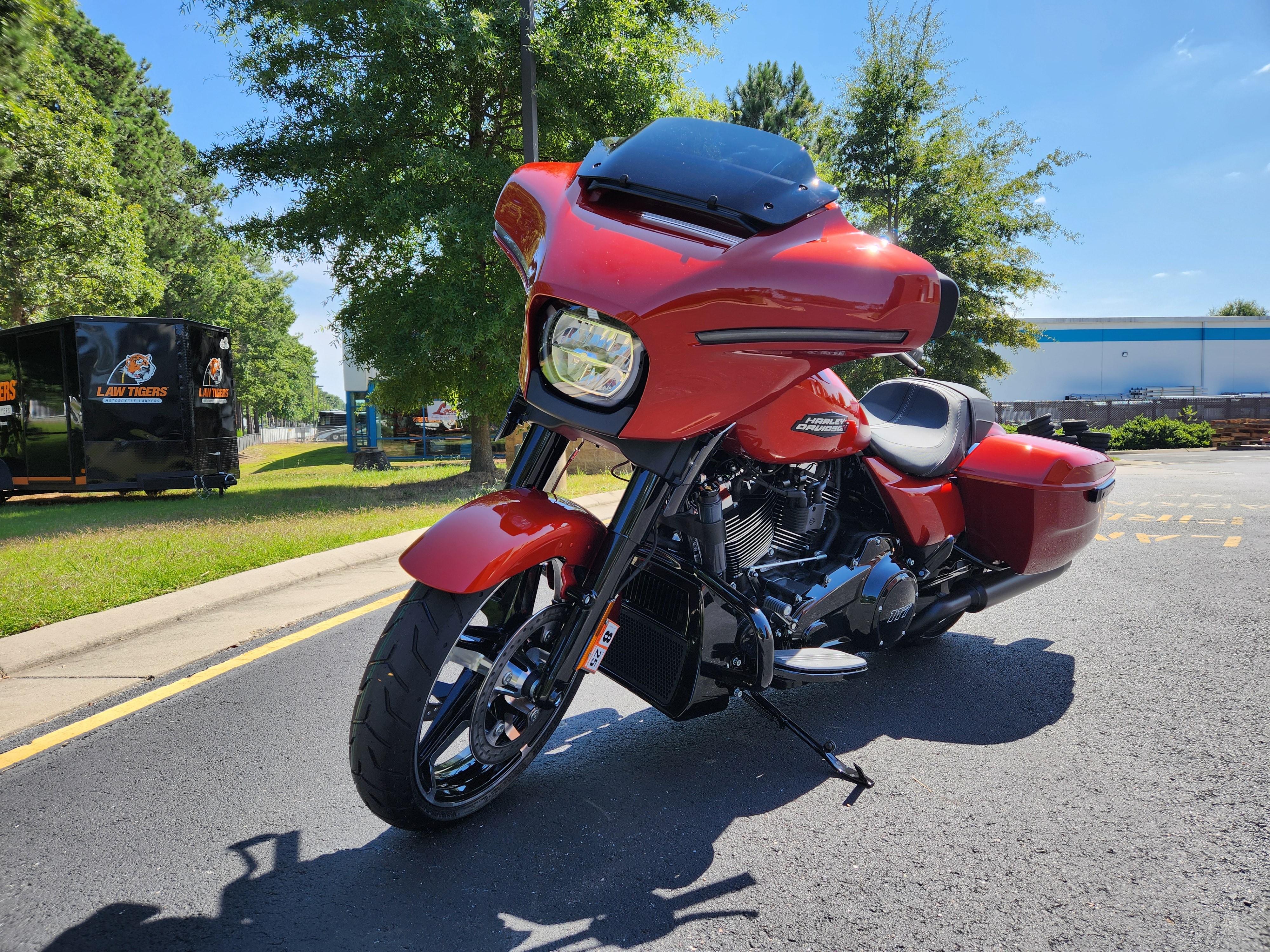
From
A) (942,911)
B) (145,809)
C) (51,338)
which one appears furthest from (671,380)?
(51,338)

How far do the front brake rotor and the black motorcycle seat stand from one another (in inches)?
67.2

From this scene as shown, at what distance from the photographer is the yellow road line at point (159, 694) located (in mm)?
3027

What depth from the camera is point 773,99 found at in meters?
30.2

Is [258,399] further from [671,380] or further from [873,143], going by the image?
[671,380]

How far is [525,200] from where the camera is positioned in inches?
101

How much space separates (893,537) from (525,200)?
2072mm

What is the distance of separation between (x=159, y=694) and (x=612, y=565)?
8.65 feet

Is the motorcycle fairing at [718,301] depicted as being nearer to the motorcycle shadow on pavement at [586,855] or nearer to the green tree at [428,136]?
the motorcycle shadow on pavement at [586,855]

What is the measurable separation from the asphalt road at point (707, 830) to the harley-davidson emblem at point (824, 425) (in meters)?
1.27

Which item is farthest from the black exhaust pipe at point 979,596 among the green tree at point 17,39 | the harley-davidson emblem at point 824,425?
the green tree at point 17,39

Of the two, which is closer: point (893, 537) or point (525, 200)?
point (525, 200)

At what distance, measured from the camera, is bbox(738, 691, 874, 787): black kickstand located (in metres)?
2.71

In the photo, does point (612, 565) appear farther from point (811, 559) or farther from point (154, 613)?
point (154, 613)

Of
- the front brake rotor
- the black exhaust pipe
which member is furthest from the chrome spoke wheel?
the black exhaust pipe
